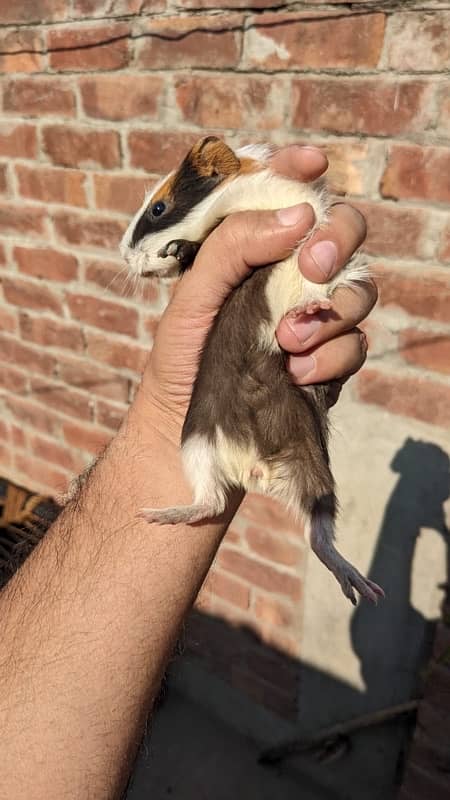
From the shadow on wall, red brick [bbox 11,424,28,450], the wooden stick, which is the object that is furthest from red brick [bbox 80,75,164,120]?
the wooden stick

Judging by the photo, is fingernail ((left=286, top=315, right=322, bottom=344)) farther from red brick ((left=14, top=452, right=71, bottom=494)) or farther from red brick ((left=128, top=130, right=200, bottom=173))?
red brick ((left=14, top=452, right=71, bottom=494))

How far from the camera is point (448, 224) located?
64.4 inches

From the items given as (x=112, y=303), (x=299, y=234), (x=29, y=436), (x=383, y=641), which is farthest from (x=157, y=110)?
Answer: (x=383, y=641)

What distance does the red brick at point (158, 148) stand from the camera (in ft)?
6.70

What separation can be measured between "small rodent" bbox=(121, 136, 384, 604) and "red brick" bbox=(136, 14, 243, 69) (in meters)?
0.51

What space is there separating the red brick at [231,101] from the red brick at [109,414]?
1.23 m

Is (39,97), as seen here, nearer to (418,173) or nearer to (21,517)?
(418,173)

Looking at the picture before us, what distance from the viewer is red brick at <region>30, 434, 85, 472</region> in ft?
9.80

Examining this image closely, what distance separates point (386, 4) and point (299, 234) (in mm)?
742

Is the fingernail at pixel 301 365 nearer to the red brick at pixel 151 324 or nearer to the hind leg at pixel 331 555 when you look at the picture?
the hind leg at pixel 331 555

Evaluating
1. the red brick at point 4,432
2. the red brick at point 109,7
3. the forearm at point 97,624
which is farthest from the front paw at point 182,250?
the red brick at point 4,432

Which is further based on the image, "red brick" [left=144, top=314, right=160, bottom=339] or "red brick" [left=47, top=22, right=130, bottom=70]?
"red brick" [left=144, top=314, right=160, bottom=339]

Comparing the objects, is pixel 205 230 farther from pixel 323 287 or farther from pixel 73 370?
pixel 73 370

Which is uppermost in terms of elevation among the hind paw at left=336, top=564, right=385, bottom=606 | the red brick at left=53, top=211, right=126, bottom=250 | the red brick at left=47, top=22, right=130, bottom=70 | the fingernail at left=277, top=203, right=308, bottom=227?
the red brick at left=47, top=22, right=130, bottom=70
